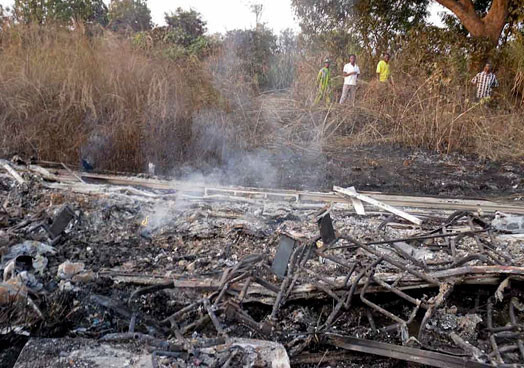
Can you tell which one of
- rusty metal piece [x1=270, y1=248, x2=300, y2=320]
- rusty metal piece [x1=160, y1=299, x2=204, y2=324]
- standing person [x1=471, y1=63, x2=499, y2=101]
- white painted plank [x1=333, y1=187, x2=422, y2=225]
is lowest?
rusty metal piece [x1=160, y1=299, x2=204, y2=324]

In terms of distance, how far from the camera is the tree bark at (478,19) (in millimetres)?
13969

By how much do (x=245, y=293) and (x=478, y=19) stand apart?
48.4 feet

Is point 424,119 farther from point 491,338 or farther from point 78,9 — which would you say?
point 78,9

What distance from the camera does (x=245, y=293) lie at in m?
3.57

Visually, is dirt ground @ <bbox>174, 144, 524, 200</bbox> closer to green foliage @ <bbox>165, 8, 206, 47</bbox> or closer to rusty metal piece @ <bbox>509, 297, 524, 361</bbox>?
rusty metal piece @ <bbox>509, 297, 524, 361</bbox>

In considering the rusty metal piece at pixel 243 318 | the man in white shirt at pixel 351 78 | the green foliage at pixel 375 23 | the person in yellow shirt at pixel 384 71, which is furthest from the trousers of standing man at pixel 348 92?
the rusty metal piece at pixel 243 318

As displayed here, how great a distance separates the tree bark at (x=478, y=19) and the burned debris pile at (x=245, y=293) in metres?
11.3

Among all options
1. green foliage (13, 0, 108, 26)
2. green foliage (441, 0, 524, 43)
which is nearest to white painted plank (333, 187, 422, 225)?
green foliage (13, 0, 108, 26)

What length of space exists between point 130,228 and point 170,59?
525 centimetres

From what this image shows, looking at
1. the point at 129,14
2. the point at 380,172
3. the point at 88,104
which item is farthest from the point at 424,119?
the point at 129,14

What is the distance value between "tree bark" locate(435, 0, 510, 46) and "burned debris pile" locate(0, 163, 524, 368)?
11.3 m

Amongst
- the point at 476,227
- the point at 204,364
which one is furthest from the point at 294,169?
the point at 204,364

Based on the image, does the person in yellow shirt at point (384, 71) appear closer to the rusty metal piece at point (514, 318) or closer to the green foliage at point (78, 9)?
the green foliage at point (78, 9)

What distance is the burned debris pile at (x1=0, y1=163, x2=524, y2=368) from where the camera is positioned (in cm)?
297
